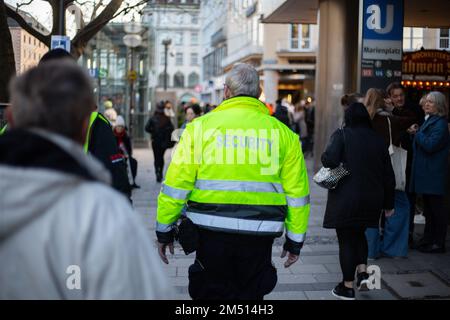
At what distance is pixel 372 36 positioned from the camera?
10445 millimetres

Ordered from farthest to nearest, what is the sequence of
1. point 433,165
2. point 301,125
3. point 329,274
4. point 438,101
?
Answer: point 301,125
point 433,165
point 438,101
point 329,274

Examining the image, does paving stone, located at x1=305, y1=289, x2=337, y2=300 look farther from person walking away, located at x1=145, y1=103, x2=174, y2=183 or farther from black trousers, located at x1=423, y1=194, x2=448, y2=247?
person walking away, located at x1=145, y1=103, x2=174, y2=183

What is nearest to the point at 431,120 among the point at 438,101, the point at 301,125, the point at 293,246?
the point at 438,101

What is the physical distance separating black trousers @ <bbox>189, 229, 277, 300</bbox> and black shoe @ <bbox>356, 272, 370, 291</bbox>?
2.26m

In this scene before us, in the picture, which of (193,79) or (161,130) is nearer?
(161,130)

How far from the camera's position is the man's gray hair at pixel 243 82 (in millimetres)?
4074

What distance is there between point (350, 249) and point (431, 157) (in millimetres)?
2497

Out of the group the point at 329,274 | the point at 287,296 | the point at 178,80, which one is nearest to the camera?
the point at 287,296

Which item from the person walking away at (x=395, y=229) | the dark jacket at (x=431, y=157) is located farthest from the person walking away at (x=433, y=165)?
the person walking away at (x=395, y=229)

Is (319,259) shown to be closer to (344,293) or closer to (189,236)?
(344,293)

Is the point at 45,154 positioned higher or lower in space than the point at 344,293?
higher

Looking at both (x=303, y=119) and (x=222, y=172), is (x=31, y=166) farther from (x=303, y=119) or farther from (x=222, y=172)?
(x=303, y=119)

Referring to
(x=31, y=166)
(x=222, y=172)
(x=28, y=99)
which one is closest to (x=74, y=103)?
(x=28, y=99)

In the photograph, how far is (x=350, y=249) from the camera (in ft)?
18.9
